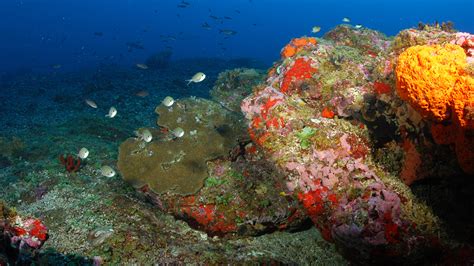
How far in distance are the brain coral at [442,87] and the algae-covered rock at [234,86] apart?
9085 mm

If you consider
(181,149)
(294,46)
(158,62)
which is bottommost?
A: (158,62)

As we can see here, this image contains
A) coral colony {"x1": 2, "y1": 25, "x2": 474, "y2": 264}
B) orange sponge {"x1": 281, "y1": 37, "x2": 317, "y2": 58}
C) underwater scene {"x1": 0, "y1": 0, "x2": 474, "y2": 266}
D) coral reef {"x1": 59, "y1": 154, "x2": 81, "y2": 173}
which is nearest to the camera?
coral colony {"x1": 2, "y1": 25, "x2": 474, "y2": 264}

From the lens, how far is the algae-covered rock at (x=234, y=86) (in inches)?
499

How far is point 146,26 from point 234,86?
54964 millimetres

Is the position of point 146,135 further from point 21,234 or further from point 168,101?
point 21,234

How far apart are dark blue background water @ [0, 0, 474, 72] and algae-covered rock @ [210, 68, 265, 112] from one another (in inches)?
1745

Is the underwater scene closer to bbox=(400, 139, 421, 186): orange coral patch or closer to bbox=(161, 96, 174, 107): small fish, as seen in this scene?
bbox=(400, 139, 421, 186): orange coral patch

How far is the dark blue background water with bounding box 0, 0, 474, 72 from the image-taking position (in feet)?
236

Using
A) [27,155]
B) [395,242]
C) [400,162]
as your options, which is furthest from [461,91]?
[27,155]

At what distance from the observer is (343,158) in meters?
4.58

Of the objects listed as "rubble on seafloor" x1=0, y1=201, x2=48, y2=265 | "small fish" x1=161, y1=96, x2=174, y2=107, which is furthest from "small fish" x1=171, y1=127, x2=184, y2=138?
"rubble on seafloor" x1=0, y1=201, x2=48, y2=265

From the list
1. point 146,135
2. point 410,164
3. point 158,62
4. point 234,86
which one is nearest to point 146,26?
point 158,62

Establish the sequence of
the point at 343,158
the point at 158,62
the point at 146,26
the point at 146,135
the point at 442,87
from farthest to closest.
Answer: the point at 146,26
the point at 158,62
the point at 146,135
the point at 343,158
the point at 442,87

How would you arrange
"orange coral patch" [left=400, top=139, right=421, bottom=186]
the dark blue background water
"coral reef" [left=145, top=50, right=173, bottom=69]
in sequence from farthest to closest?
1. the dark blue background water
2. "coral reef" [left=145, top=50, right=173, bottom=69]
3. "orange coral patch" [left=400, top=139, right=421, bottom=186]
